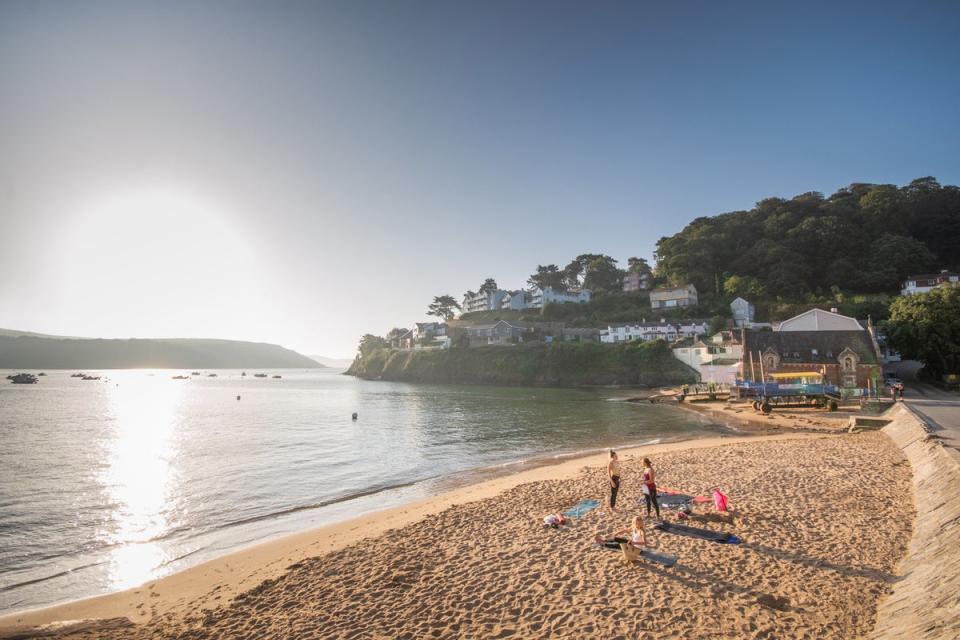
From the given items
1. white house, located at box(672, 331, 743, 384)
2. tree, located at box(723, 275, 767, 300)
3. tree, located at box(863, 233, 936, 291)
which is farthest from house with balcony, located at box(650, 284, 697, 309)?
tree, located at box(863, 233, 936, 291)

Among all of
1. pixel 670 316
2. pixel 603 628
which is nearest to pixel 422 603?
pixel 603 628

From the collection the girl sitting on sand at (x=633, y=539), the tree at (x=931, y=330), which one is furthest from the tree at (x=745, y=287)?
the girl sitting on sand at (x=633, y=539)

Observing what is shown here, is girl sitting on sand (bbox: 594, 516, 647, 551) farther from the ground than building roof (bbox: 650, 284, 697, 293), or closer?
closer

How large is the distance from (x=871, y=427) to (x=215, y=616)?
37866 millimetres

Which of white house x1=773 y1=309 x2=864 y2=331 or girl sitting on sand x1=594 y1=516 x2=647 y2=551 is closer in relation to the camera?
girl sitting on sand x1=594 y1=516 x2=647 y2=551

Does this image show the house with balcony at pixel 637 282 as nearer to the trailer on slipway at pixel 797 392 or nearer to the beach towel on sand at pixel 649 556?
the trailer on slipway at pixel 797 392

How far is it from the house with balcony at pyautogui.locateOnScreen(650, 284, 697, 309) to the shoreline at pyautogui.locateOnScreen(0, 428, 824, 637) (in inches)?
3131

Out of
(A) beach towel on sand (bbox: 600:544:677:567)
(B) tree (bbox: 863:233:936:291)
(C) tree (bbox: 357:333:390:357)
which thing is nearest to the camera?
(A) beach towel on sand (bbox: 600:544:677:567)

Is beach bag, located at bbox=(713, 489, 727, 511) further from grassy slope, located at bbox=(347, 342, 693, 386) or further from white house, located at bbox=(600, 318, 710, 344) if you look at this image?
white house, located at bbox=(600, 318, 710, 344)

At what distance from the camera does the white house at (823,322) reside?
49.4m

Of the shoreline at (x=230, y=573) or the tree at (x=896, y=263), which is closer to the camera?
the shoreline at (x=230, y=573)

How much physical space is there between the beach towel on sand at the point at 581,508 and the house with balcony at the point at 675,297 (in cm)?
8281

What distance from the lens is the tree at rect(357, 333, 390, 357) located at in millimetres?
160250

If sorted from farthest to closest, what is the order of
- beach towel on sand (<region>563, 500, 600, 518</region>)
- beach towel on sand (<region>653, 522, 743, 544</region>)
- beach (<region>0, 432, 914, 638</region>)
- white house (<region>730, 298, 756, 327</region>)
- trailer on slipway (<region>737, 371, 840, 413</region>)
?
white house (<region>730, 298, 756, 327</region>), trailer on slipway (<region>737, 371, 840, 413</region>), beach towel on sand (<region>563, 500, 600, 518</region>), beach towel on sand (<region>653, 522, 743, 544</region>), beach (<region>0, 432, 914, 638</region>)
